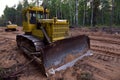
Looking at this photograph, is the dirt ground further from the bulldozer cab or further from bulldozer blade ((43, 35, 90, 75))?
the bulldozer cab

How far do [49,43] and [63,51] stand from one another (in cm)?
83

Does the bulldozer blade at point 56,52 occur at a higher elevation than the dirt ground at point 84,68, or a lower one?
higher

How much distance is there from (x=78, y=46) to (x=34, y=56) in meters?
2.01

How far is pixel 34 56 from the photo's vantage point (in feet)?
24.5

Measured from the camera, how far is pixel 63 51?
6953mm

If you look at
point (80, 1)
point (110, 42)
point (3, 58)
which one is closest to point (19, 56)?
point (3, 58)

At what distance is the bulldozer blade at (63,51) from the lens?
620cm

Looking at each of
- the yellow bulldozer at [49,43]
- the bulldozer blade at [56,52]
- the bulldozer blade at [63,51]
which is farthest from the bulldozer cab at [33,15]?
the bulldozer blade at [63,51]

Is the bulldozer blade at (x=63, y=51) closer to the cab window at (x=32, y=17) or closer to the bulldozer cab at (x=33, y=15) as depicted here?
the bulldozer cab at (x=33, y=15)

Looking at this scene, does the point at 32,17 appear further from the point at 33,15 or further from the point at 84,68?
the point at 84,68

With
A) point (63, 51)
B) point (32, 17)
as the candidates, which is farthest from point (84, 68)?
point (32, 17)

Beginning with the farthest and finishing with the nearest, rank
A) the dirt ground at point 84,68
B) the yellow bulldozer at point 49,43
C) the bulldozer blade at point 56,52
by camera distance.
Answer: the yellow bulldozer at point 49,43
the bulldozer blade at point 56,52
the dirt ground at point 84,68

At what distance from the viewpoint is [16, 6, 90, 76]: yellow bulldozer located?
6281 millimetres

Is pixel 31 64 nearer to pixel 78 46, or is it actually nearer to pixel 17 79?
pixel 17 79
